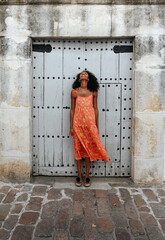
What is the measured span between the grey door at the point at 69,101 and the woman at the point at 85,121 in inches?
10.1

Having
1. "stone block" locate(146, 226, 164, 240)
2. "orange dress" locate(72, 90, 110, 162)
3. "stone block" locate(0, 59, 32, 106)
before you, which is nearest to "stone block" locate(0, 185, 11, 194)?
"orange dress" locate(72, 90, 110, 162)

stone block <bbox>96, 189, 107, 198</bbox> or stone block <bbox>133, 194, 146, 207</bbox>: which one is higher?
→ stone block <bbox>96, 189, 107, 198</bbox>

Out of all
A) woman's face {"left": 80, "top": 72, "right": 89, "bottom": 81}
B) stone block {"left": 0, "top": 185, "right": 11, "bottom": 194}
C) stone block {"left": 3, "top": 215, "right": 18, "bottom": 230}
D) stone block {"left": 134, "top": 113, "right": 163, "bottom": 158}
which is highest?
woman's face {"left": 80, "top": 72, "right": 89, "bottom": 81}

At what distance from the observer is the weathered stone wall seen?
3.80 metres

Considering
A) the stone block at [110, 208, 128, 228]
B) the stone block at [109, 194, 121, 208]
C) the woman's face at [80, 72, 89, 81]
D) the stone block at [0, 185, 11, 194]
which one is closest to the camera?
the stone block at [110, 208, 128, 228]

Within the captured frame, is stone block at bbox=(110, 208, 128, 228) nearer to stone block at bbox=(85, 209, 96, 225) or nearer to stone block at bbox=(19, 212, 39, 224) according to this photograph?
stone block at bbox=(85, 209, 96, 225)

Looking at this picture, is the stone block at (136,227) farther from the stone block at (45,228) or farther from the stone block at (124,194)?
the stone block at (45,228)

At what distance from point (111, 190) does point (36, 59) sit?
268cm

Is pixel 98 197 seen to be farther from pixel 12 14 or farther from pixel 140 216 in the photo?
pixel 12 14

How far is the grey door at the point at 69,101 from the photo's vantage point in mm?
4027

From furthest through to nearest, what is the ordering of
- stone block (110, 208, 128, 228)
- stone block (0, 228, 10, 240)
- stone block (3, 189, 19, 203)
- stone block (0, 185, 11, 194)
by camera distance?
stone block (0, 185, 11, 194)
stone block (3, 189, 19, 203)
stone block (110, 208, 128, 228)
stone block (0, 228, 10, 240)

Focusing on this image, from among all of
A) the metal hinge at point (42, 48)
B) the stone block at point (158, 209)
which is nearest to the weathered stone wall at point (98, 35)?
the metal hinge at point (42, 48)

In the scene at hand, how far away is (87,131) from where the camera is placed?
3.71 meters

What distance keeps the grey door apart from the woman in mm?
256
